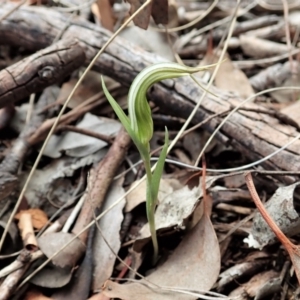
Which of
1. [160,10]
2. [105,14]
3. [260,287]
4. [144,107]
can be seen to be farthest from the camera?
[105,14]

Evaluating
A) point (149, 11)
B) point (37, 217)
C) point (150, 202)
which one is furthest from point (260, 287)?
point (149, 11)

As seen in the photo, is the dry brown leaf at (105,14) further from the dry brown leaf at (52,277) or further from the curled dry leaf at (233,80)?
the dry brown leaf at (52,277)

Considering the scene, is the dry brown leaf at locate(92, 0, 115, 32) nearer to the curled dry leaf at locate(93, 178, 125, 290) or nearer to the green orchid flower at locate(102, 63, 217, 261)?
the curled dry leaf at locate(93, 178, 125, 290)

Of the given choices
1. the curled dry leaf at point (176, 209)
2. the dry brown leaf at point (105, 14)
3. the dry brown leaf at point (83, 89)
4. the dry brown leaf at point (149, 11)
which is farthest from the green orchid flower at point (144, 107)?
the dry brown leaf at point (105, 14)

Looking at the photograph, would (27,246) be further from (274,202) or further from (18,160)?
(274,202)

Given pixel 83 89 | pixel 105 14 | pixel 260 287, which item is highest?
pixel 105 14

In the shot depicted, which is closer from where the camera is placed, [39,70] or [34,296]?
[34,296]

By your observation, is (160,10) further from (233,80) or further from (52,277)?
(52,277)
